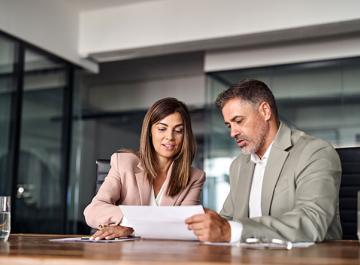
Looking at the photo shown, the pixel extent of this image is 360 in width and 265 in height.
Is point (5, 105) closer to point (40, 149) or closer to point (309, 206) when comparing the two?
point (40, 149)

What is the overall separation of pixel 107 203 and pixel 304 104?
11.2 feet

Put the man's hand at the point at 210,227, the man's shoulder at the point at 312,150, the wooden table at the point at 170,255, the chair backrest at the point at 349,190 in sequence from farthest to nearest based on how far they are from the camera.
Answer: the chair backrest at the point at 349,190 < the man's shoulder at the point at 312,150 < the man's hand at the point at 210,227 < the wooden table at the point at 170,255

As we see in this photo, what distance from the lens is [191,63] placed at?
671cm

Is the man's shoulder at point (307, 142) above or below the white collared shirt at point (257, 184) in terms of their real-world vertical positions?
above

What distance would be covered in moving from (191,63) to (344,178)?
4.64 metres

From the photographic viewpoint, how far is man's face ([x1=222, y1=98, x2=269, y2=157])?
2.08 m

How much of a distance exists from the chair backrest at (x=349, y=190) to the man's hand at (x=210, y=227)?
3.10 ft

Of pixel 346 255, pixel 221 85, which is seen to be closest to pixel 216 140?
pixel 221 85

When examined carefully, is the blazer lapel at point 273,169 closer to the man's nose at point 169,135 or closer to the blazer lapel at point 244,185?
the blazer lapel at point 244,185

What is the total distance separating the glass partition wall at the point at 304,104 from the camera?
5.00 m

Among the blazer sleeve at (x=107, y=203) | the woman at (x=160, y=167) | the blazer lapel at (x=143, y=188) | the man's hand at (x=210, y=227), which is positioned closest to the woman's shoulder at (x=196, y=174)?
the woman at (x=160, y=167)

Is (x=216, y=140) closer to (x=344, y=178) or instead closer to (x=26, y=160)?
(x=26, y=160)

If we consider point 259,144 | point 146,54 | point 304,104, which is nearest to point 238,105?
point 259,144

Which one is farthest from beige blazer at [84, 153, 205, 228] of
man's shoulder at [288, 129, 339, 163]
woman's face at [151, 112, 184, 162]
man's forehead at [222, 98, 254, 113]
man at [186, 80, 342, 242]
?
man's shoulder at [288, 129, 339, 163]
